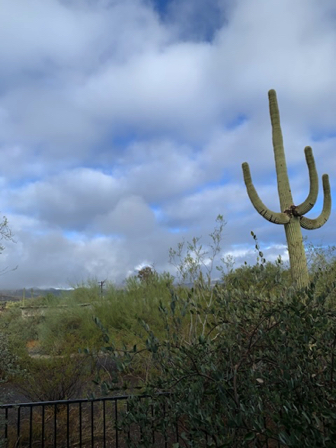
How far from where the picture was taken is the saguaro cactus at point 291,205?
9.03 metres

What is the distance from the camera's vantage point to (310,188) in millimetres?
9875

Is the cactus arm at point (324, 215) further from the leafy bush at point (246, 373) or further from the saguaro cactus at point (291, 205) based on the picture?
the leafy bush at point (246, 373)

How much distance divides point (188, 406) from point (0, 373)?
337 inches

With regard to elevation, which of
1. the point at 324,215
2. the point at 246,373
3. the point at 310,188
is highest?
the point at 310,188

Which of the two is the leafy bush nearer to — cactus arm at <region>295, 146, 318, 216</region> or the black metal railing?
the black metal railing

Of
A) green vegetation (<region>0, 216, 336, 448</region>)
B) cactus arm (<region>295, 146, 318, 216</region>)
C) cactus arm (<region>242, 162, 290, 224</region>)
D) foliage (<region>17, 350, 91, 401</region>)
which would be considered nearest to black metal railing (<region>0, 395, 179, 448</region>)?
foliage (<region>17, 350, 91, 401</region>)

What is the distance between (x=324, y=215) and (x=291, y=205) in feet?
4.13

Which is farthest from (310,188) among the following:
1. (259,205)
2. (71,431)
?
(71,431)

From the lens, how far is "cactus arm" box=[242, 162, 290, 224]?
938cm

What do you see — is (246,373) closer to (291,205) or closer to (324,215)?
(291,205)

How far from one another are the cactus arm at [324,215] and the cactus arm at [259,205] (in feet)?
2.05

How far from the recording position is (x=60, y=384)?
7.18 metres

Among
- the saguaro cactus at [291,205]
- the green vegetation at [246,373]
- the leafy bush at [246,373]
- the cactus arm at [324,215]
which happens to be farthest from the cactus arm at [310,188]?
the leafy bush at [246,373]

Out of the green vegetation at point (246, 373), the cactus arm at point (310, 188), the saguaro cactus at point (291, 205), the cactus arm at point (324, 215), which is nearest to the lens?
the green vegetation at point (246, 373)
